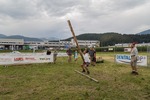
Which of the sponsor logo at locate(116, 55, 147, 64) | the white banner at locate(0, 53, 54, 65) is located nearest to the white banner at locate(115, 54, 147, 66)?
the sponsor logo at locate(116, 55, 147, 64)

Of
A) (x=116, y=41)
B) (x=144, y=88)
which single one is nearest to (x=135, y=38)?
(x=116, y=41)

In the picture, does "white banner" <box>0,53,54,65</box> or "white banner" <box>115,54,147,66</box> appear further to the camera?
"white banner" <box>0,53,54,65</box>

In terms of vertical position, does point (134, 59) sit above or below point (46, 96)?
above

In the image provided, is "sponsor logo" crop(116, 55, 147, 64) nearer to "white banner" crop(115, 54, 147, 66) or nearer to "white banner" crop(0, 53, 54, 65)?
"white banner" crop(115, 54, 147, 66)

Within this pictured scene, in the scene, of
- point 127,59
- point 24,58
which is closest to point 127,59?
point 127,59

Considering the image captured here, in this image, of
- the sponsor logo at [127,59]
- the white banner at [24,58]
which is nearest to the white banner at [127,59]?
the sponsor logo at [127,59]

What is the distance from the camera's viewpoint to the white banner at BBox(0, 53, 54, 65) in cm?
1992

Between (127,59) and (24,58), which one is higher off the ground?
(24,58)

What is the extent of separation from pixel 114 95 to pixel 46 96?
2788 mm

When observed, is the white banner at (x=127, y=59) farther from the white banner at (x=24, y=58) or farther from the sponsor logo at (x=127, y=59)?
the white banner at (x=24, y=58)

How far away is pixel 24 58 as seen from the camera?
69.2 feet

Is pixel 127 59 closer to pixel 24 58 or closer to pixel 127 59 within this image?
pixel 127 59

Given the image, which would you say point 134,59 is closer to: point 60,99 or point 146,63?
point 146,63

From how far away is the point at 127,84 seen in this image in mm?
10188
